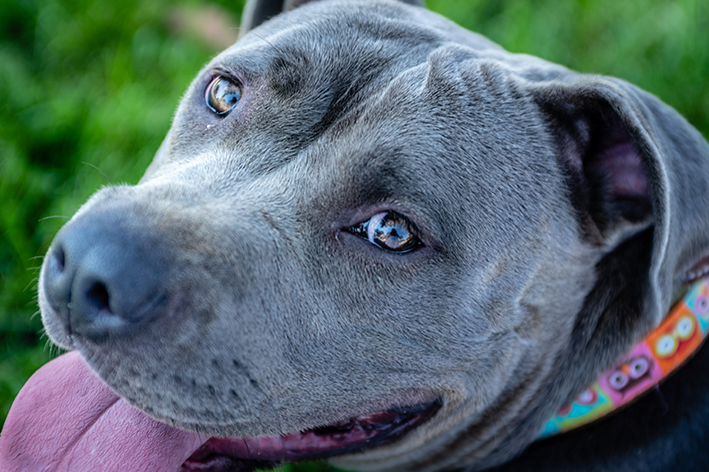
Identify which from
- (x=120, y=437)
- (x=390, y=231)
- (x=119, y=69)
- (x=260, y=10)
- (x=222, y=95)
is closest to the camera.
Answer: (x=390, y=231)

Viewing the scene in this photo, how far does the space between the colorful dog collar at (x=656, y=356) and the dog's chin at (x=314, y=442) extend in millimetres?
668

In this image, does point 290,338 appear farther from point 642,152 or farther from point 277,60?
point 642,152

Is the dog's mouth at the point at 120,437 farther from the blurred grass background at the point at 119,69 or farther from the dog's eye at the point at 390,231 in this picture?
the blurred grass background at the point at 119,69

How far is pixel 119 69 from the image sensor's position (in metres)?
5.33

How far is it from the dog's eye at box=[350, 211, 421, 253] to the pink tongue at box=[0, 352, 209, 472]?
1.07m

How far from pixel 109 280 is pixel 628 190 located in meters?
1.97

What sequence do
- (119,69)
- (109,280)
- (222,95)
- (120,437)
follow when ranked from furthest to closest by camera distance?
1. (119,69)
2. (222,95)
3. (120,437)
4. (109,280)

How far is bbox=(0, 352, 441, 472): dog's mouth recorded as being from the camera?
2.61 m

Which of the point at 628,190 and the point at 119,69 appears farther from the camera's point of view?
the point at 119,69

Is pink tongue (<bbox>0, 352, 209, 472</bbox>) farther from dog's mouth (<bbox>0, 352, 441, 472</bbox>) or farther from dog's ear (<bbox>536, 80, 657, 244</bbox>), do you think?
dog's ear (<bbox>536, 80, 657, 244</bbox>)

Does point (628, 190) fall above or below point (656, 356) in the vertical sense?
above

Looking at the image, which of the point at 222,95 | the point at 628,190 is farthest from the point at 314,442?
the point at 628,190

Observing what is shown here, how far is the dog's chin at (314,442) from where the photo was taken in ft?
9.21

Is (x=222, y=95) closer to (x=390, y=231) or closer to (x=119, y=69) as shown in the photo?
(x=390, y=231)
